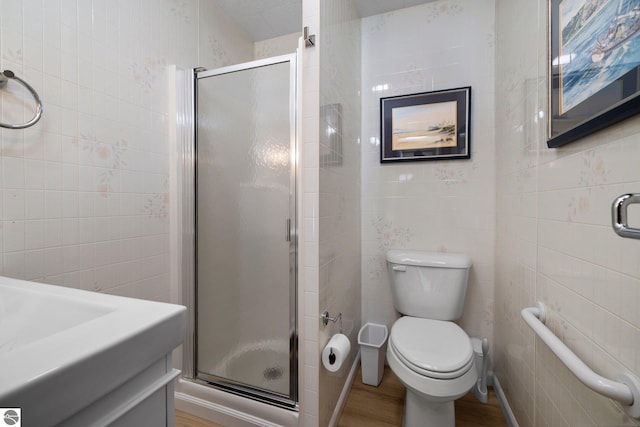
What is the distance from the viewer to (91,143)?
1.01 metres

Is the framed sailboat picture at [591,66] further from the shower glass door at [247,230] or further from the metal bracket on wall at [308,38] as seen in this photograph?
the shower glass door at [247,230]

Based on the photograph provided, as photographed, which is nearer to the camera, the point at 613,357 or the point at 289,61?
the point at 613,357

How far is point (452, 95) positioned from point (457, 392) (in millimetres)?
1535

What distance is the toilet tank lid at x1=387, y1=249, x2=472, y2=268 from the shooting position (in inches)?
56.9

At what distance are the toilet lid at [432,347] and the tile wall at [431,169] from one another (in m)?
0.42

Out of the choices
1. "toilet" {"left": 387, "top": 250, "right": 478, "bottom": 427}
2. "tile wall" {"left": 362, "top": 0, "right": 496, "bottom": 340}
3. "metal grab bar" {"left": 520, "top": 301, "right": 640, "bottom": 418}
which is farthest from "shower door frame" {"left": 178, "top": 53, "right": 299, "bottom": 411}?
"metal grab bar" {"left": 520, "top": 301, "right": 640, "bottom": 418}

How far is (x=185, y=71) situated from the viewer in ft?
4.44

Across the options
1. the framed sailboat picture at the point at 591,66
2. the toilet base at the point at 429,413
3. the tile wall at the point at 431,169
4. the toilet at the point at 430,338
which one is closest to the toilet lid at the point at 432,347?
the toilet at the point at 430,338

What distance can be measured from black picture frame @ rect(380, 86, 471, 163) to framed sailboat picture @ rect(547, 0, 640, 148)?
0.74 metres

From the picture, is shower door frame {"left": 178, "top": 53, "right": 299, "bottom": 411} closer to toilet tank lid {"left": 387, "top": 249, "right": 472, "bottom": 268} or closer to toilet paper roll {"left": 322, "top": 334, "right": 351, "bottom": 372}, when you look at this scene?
toilet paper roll {"left": 322, "top": 334, "right": 351, "bottom": 372}

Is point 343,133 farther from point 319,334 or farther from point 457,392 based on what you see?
point 457,392

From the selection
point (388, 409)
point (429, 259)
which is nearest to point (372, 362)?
point (388, 409)

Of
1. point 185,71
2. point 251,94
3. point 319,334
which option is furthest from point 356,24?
point 319,334

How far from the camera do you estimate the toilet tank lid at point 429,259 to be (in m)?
1.45
